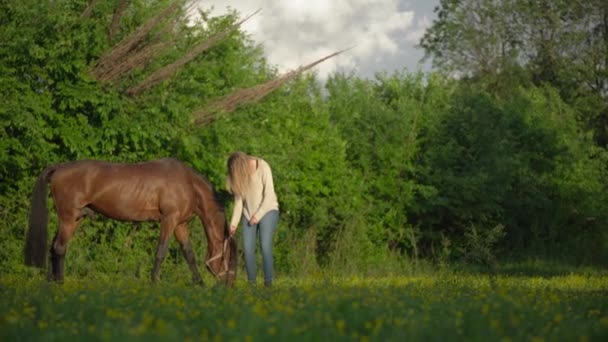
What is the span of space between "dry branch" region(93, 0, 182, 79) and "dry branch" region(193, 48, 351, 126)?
1.93 m

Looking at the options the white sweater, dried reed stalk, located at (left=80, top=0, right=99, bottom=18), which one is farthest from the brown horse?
dried reed stalk, located at (left=80, top=0, right=99, bottom=18)

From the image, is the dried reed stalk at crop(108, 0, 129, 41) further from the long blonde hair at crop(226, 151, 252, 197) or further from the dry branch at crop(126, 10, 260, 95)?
the long blonde hair at crop(226, 151, 252, 197)

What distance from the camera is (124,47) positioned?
717 inches

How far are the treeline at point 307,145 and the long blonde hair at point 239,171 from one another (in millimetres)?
3557

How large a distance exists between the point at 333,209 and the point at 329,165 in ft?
3.73

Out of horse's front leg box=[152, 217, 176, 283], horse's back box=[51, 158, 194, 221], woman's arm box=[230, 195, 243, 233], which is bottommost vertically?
horse's front leg box=[152, 217, 176, 283]

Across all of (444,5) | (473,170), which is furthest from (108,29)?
(444,5)

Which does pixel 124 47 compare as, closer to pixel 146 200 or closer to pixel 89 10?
pixel 89 10

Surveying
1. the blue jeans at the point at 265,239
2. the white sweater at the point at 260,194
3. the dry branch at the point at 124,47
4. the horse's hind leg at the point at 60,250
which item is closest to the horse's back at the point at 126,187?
the horse's hind leg at the point at 60,250

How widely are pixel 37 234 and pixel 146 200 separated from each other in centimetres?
184

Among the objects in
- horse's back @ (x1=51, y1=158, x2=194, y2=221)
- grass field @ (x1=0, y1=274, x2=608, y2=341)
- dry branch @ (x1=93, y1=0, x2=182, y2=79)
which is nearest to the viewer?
grass field @ (x1=0, y1=274, x2=608, y2=341)

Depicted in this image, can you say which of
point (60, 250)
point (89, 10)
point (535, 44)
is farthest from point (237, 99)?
point (535, 44)

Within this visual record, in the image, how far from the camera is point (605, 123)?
144 feet

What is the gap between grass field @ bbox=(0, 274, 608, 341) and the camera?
22.6ft
